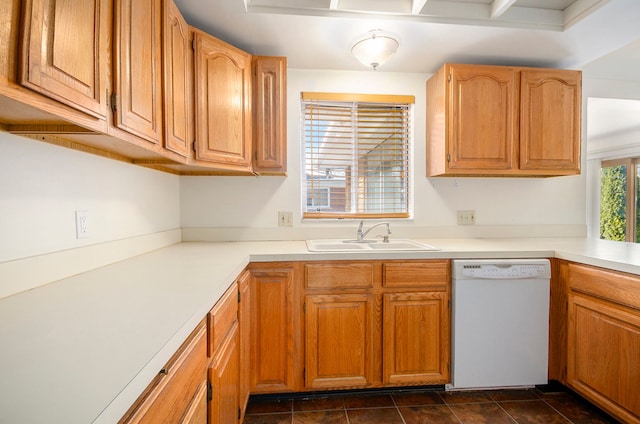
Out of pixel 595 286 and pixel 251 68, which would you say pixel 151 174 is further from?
pixel 595 286

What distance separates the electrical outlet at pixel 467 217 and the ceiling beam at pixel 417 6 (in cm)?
145

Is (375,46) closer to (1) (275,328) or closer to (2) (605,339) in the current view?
(1) (275,328)

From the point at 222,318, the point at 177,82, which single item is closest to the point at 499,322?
the point at 222,318

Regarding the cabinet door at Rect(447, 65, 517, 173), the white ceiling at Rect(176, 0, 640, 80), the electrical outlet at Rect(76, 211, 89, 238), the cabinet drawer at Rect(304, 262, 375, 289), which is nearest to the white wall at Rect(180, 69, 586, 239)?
the white ceiling at Rect(176, 0, 640, 80)

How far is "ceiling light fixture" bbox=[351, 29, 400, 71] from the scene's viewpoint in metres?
1.72

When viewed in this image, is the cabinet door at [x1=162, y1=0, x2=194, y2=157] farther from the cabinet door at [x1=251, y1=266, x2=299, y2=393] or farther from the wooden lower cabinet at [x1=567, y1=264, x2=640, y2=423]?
the wooden lower cabinet at [x1=567, y1=264, x2=640, y2=423]

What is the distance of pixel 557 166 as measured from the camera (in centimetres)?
Answer: 210

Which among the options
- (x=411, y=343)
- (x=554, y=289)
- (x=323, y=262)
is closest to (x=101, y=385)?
(x=323, y=262)

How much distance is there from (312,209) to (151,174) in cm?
112

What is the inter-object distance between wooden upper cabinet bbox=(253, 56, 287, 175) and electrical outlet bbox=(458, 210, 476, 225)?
147 centimetres

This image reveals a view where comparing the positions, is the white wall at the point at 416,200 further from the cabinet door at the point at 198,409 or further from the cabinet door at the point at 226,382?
the cabinet door at the point at 198,409

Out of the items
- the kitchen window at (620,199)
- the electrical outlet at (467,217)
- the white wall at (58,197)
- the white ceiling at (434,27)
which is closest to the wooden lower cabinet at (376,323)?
the electrical outlet at (467,217)

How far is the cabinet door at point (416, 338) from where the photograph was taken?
1.74 metres

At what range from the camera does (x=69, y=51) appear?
751 mm
